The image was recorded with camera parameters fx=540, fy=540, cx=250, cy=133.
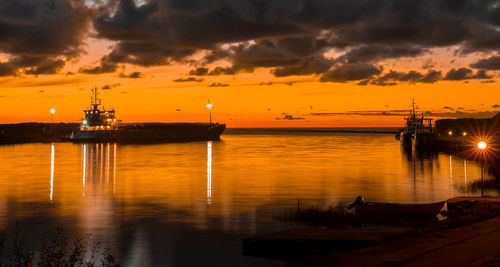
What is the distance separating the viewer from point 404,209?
30.9 meters

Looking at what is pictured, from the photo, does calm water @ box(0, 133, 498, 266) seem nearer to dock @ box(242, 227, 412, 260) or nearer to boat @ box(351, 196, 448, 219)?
dock @ box(242, 227, 412, 260)

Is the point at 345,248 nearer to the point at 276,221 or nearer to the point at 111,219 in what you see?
the point at 276,221

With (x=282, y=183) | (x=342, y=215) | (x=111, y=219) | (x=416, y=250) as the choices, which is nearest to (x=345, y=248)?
(x=416, y=250)

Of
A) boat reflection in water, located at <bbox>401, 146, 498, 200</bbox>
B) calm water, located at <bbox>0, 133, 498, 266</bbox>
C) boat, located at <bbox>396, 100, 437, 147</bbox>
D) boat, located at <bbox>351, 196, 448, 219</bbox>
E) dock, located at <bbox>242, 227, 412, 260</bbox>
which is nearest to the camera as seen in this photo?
dock, located at <bbox>242, 227, 412, 260</bbox>

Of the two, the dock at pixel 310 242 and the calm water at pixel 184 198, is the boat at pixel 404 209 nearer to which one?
the calm water at pixel 184 198

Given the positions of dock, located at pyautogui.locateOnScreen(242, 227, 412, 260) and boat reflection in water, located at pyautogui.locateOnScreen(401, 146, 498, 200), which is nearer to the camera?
dock, located at pyautogui.locateOnScreen(242, 227, 412, 260)

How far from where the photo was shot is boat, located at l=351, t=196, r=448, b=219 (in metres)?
30.1

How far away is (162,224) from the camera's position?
33844 millimetres

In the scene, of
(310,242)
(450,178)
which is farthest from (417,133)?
(310,242)

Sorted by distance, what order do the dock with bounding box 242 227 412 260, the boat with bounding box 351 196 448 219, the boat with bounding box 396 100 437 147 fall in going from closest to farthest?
the dock with bounding box 242 227 412 260, the boat with bounding box 351 196 448 219, the boat with bounding box 396 100 437 147

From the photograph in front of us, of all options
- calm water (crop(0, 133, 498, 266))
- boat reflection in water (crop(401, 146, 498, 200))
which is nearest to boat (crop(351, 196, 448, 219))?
calm water (crop(0, 133, 498, 266))

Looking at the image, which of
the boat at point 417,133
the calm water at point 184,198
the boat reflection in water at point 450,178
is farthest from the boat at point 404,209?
the boat at point 417,133

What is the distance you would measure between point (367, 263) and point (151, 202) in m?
30.1

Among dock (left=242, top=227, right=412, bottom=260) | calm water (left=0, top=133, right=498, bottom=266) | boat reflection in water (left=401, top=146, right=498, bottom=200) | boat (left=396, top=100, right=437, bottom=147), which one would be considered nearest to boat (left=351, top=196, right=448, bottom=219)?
Result: calm water (left=0, top=133, right=498, bottom=266)
